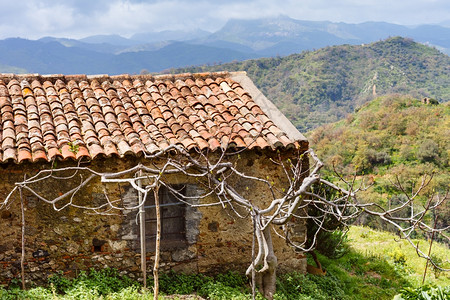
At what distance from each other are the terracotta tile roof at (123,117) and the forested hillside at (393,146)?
2024 centimetres

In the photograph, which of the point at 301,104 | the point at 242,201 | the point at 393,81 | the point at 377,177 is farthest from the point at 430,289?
the point at 393,81

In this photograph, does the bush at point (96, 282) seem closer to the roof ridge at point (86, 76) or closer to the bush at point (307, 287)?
the bush at point (307, 287)

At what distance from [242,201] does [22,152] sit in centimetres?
323

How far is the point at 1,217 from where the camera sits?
21.0ft

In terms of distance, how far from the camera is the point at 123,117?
24.3ft

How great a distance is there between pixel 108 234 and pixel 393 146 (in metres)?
32.7

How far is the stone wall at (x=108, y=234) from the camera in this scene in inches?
254

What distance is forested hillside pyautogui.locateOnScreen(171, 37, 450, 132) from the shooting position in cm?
6775

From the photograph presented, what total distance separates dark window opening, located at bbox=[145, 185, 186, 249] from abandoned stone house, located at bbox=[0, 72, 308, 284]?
2cm

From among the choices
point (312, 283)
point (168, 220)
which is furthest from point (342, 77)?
point (168, 220)

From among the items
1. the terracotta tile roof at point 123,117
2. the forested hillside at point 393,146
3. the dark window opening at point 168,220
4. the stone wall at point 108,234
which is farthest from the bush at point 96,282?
the forested hillside at point 393,146

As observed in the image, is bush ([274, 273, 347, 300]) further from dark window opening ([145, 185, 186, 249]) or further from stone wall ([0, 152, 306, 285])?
dark window opening ([145, 185, 186, 249])

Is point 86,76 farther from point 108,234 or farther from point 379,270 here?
point 379,270

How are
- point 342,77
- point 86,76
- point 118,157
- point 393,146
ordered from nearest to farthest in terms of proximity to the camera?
point 118,157 < point 86,76 < point 393,146 < point 342,77
